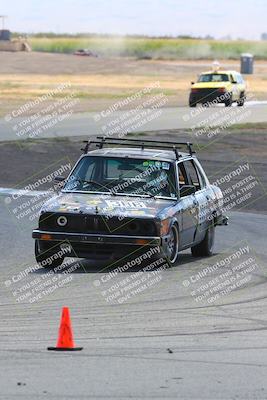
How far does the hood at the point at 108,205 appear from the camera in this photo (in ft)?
41.5

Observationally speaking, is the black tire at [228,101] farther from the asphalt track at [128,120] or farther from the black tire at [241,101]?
the black tire at [241,101]

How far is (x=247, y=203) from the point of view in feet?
67.7

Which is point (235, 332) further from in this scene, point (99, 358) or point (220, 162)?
point (220, 162)

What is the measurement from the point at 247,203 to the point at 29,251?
23.3 feet

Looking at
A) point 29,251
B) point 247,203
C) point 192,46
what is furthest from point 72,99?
point 192,46

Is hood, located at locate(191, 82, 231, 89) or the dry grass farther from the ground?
hood, located at locate(191, 82, 231, 89)

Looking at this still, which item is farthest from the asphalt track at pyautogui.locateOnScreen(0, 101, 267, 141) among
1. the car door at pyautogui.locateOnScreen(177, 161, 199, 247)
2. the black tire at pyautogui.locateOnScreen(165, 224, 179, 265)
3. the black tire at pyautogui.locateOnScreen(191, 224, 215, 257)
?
the black tire at pyautogui.locateOnScreen(165, 224, 179, 265)

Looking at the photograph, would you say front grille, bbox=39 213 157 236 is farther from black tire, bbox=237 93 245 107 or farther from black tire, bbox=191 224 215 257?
black tire, bbox=237 93 245 107

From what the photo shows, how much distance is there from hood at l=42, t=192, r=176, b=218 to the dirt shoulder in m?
7.24

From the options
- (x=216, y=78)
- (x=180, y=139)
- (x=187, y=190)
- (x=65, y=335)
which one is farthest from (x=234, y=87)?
(x=65, y=335)

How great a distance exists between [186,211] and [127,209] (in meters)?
1.04

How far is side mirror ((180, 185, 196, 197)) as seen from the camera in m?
13.6

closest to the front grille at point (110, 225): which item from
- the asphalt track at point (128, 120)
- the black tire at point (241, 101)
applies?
the asphalt track at point (128, 120)

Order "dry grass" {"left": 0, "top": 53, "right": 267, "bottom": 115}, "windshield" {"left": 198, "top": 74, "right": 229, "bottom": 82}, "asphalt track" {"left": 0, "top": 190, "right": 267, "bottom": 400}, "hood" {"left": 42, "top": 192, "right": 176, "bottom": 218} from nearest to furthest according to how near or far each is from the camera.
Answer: "asphalt track" {"left": 0, "top": 190, "right": 267, "bottom": 400} < "hood" {"left": 42, "top": 192, "right": 176, "bottom": 218} < "windshield" {"left": 198, "top": 74, "right": 229, "bottom": 82} < "dry grass" {"left": 0, "top": 53, "right": 267, "bottom": 115}
